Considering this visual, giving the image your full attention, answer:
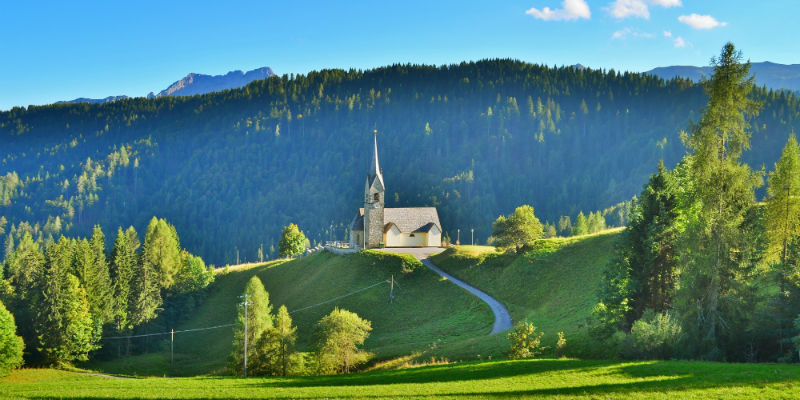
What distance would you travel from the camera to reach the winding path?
49.3m

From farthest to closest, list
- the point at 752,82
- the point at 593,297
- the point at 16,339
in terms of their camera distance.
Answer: the point at 16,339 < the point at 593,297 < the point at 752,82

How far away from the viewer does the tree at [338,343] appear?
4166 centimetres

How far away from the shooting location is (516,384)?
84.2 feet

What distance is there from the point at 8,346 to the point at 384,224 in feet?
181

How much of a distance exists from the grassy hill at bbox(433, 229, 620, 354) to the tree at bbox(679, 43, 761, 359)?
921cm

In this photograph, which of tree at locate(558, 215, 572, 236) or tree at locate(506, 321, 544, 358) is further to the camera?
tree at locate(558, 215, 572, 236)

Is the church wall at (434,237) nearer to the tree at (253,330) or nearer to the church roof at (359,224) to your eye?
the church roof at (359,224)

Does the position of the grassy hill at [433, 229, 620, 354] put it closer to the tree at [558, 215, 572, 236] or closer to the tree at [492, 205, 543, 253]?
the tree at [492, 205, 543, 253]

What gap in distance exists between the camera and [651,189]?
113ft

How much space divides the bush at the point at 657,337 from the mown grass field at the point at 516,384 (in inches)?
58.7

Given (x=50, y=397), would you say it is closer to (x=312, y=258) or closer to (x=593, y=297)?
(x=593, y=297)

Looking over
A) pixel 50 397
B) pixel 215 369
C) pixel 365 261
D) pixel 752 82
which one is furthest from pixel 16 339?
pixel 752 82

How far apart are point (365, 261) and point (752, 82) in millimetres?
56311

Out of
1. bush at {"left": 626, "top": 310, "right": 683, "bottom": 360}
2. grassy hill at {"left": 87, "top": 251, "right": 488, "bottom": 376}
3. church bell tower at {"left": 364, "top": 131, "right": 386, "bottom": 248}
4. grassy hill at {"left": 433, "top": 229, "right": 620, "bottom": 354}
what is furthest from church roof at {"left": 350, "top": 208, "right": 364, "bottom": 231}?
bush at {"left": 626, "top": 310, "right": 683, "bottom": 360}
